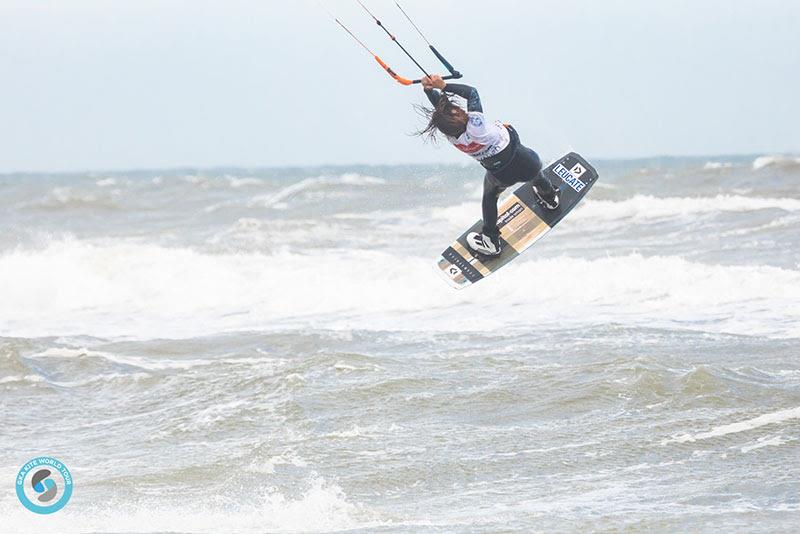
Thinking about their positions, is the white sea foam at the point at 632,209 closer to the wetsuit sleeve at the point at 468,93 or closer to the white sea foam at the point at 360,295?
the white sea foam at the point at 360,295

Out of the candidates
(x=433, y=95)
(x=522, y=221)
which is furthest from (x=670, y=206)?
(x=433, y=95)

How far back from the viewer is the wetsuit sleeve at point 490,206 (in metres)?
10.4

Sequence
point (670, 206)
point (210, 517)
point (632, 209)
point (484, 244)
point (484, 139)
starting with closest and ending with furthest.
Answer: point (210, 517) → point (484, 139) → point (484, 244) → point (670, 206) → point (632, 209)

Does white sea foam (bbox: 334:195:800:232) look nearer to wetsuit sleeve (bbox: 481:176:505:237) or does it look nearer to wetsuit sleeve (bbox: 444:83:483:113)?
wetsuit sleeve (bbox: 481:176:505:237)

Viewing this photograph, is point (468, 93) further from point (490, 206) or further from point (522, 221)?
point (522, 221)

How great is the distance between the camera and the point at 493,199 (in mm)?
10719

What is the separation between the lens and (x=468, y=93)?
30.6 ft

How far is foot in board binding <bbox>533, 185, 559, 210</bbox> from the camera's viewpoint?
11396 mm

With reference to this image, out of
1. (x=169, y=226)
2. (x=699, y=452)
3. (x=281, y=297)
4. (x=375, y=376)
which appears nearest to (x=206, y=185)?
(x=169, y=226)
